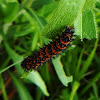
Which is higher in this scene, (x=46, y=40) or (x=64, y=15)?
(x=46, y=40)

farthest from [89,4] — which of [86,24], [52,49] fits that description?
[52,49]

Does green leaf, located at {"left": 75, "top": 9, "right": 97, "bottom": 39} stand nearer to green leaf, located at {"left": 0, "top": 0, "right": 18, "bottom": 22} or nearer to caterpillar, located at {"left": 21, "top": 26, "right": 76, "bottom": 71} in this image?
caterpillar, located at {"left": 21, "top": 26, "right": 76, "bottom": 71}

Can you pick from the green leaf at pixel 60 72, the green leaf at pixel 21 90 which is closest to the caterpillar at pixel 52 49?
the green leaf at pixel 60 72

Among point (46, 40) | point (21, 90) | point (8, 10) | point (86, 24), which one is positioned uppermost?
point (8, 10)

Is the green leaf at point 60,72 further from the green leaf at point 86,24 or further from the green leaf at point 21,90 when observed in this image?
the green leaf at point 86,24

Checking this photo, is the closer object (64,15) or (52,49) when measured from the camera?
(64,15)

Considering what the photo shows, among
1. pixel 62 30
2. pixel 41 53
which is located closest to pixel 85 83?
pixel 41 53

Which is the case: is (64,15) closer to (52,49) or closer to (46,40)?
(52,49)
